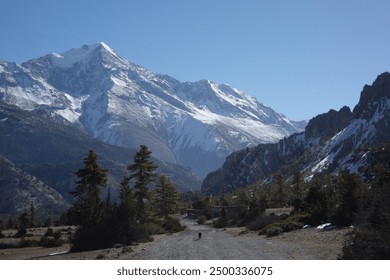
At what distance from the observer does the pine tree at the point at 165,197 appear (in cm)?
8019

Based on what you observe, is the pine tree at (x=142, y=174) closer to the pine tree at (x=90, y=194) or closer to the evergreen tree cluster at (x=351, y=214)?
the pine tree at (x=90, y=194)

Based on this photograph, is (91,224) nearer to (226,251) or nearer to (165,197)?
(226,251)

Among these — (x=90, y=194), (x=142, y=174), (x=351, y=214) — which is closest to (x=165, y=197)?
(x=142, y=174)

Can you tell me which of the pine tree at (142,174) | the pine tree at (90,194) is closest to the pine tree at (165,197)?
the pine tree at (142,174)

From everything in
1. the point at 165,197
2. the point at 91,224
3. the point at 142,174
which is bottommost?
the point at 91,224

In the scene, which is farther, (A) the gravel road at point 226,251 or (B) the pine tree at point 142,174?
(B) the pine tree at point 142,174

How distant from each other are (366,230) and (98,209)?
943 inches

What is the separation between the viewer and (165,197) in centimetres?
8100

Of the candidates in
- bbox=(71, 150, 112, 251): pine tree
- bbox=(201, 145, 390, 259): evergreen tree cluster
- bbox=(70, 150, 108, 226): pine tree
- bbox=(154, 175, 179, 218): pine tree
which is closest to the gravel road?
bbox=(201, 145, 390, 259): evergreen tree cluster

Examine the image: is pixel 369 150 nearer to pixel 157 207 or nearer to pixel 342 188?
pixel 157 207

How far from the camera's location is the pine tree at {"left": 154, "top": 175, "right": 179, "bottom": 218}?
263ft

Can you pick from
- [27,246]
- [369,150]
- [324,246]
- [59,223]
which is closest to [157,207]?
[59,223]

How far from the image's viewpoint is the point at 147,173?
2240 inches
